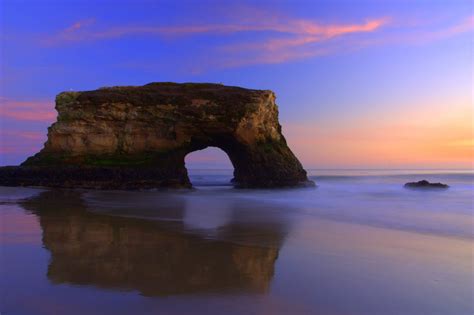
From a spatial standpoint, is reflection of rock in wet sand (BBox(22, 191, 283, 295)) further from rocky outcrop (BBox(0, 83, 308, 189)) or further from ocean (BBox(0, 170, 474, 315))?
rocky outcrop (BBox(0, 83, 308, 189))

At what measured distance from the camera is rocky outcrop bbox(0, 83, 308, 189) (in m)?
20.3

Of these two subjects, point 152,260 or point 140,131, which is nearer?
point 152,260

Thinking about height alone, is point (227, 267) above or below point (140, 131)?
below

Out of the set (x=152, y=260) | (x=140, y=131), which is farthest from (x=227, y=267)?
(x=140, y=131)

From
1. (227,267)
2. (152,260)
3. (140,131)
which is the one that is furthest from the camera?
(140,131)

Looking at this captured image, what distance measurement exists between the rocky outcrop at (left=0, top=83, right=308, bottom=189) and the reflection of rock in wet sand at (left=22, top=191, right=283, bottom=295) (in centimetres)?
1327

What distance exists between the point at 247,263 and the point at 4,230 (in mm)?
4630

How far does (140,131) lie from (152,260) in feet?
58.2

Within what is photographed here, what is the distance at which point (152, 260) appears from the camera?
4.90 meters

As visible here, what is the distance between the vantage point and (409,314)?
11.1ft

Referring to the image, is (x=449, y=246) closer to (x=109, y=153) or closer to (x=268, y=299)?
(x=268, y=299)

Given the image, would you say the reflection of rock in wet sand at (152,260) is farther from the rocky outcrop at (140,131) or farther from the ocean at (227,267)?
the rocky outcrop at (140,131)

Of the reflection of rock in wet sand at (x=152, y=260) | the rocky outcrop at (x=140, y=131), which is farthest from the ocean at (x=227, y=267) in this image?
the rocky outcrop at (x=140, y=131)

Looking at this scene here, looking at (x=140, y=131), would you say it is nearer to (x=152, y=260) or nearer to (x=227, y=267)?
(x=152, y=260)
